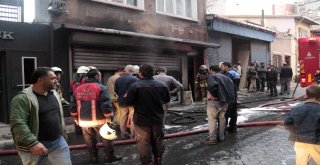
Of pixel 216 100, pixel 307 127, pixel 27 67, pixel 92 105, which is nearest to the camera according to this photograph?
pixel 307 127

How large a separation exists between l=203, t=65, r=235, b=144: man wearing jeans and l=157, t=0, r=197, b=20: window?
8188 millimetres

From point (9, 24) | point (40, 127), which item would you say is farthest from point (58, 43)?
point (40, 127)

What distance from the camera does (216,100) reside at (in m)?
8.07

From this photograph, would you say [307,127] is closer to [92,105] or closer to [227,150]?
[227,150]

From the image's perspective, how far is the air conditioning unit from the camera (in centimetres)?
1136

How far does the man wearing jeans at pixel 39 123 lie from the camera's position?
3.75 metres

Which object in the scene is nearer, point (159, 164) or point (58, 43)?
point (159, 164)

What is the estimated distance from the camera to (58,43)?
38.4 feet

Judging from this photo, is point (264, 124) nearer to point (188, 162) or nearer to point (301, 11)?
point (188, 162)

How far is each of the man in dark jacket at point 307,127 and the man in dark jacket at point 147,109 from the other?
1.87 m

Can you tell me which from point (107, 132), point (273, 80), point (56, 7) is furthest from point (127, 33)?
point (273, 80)

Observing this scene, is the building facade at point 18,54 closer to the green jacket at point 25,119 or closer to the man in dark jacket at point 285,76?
the green jacket at point 25,119

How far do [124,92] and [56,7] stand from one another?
459 cm

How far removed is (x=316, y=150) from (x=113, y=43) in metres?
9.27
